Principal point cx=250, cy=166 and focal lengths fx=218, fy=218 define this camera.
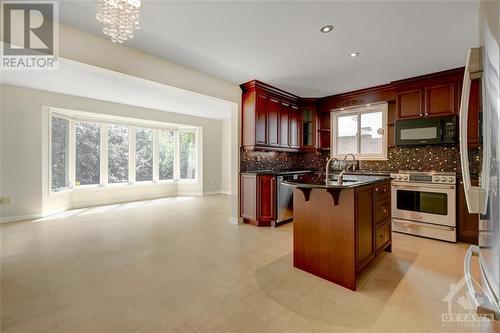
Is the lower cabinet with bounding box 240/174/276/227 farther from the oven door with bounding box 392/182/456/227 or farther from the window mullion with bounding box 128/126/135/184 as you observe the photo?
the window mullion with bounding box 128/126/135/184

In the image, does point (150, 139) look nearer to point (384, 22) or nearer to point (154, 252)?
point (154, 252)

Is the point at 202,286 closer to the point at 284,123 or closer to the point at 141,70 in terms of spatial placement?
the point at 141,70

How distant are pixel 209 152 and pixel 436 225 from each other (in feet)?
19.8

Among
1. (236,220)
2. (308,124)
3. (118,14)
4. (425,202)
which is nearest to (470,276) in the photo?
(118,14)

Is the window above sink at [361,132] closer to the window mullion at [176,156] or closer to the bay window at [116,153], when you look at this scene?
the bay window at [116,153]

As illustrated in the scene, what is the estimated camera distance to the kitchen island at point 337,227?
6.42 ft

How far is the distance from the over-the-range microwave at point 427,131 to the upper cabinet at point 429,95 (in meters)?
0.12

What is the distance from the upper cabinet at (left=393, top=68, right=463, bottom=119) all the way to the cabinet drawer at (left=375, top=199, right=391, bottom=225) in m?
2.02

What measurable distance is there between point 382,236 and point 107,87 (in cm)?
521

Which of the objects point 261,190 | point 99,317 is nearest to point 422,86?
point 261,190

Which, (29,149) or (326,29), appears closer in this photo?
(326,29)

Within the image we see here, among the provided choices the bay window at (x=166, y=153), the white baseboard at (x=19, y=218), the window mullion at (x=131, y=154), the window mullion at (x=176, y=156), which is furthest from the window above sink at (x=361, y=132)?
the white baseboard at (x=19, y=218)

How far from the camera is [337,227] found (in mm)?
2037

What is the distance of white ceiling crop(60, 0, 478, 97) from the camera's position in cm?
203
